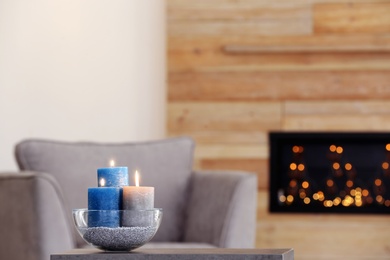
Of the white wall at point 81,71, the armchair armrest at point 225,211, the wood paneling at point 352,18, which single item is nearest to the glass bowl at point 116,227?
the armchair armrest at point 225,211

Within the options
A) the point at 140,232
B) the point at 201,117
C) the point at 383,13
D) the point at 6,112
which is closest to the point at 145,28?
the point at 201,117

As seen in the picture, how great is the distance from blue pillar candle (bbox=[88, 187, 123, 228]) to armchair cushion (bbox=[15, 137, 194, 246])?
1724 millimetres

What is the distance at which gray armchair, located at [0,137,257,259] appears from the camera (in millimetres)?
2938

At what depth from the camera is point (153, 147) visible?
3779 mm

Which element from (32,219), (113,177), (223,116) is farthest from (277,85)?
(113,177)

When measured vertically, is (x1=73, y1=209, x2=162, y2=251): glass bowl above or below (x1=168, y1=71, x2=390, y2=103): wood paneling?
below

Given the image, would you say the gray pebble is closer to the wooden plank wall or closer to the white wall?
the white wall

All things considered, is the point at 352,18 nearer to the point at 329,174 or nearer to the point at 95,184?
the point at 329,174

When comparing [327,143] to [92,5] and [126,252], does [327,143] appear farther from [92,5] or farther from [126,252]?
[126,252]

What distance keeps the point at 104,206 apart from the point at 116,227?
0.05 metres

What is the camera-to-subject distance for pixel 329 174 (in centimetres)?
527

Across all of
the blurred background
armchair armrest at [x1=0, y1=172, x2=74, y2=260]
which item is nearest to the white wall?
the blurred background

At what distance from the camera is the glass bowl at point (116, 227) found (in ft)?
5.49

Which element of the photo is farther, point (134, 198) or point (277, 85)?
point (277, 85)
